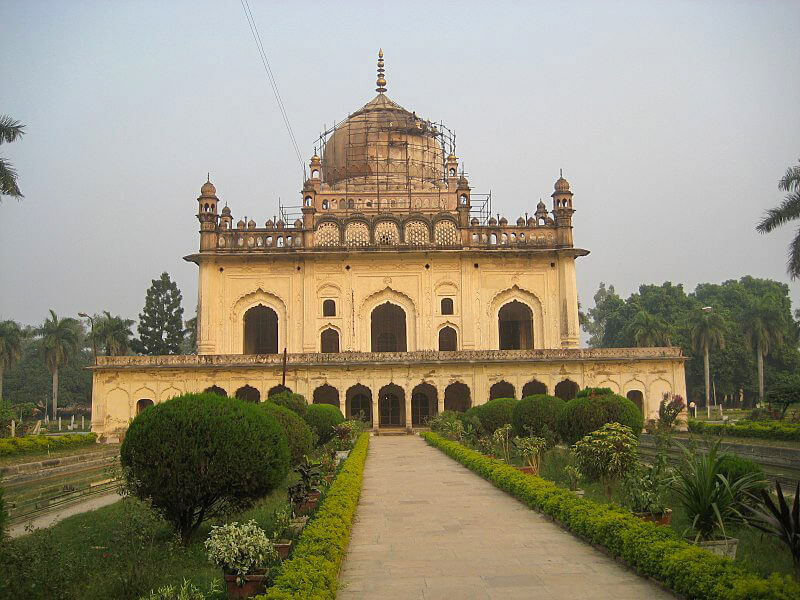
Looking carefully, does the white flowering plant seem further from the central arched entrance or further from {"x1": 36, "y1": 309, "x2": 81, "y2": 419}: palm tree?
{"x1": 36, "y1": 309, "x2": 81, "y2": 419}: palm tree

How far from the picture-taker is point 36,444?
67.1 feet

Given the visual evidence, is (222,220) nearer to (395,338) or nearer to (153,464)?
(395,338)

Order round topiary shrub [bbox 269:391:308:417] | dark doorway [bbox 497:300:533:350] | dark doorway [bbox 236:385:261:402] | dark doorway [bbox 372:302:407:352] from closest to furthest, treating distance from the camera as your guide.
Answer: round topiary shrub [bbox 269:391:308:417], dark doorway [bbox 236:385:261:402], dark doorway [bbox 497:300:533:350], dark doorway [bbox 372:302:407:352]

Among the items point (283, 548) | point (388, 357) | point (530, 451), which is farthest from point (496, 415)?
point (283, 548)

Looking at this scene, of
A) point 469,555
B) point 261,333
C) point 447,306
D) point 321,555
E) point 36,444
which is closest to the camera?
point 321,555

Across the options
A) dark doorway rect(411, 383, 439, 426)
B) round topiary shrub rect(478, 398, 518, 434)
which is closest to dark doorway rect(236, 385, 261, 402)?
dark doorway rect(411, 383, 439, 426)

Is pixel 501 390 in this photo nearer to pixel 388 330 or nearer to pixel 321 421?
pixel 388 330

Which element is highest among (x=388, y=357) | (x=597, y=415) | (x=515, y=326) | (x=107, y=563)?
(x=515, y=326)

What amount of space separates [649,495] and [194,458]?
4.25 metres

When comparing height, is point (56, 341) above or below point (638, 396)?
above

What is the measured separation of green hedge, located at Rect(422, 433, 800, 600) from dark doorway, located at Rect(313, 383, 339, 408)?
20.8 m


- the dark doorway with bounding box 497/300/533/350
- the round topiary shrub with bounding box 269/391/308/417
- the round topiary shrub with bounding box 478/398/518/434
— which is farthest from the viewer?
the dark doorway with bounding box 497/300/533/350

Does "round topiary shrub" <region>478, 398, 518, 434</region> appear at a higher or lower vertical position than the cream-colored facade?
lower

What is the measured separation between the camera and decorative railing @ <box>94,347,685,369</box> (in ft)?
93.9
